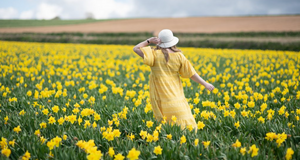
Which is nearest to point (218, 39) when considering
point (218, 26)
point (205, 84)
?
point (218, 26)

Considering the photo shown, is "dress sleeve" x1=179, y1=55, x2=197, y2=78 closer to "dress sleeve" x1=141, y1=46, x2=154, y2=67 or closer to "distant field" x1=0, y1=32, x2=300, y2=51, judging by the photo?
"dress sleeve" x1=141, y1=46, x2=154, y2=67

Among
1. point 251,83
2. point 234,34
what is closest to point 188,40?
point 234,34

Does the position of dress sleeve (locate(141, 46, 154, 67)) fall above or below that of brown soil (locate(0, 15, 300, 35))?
below

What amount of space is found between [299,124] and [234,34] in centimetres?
2474

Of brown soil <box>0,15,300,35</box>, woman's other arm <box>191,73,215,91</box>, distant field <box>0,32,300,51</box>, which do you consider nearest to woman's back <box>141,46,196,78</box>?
woman's other arm <box>191,73,215,91</box>

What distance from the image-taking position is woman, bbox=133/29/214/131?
2.79 meters

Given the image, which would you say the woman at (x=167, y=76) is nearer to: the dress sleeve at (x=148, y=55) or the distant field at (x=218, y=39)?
the dress sleeve at (x=148, y=55)

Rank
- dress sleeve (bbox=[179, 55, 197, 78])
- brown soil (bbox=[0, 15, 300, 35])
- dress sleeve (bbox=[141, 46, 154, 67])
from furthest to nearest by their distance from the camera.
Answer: brown soil (bbox=[0, 15, 300, 35]), dress sleeve (bbox=[179, 55, 197, 78]), dress sleeve (bbox=[141, 46, 154, 67])

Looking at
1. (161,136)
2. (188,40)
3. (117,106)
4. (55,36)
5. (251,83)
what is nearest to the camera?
(161,136)

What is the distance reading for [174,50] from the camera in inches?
114

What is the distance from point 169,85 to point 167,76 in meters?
0.13

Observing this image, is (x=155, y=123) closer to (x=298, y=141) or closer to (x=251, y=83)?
(x=298, y=141)

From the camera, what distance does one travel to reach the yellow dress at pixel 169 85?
2.86 m

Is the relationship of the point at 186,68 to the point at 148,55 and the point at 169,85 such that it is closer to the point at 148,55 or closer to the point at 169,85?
the point at 169,85
